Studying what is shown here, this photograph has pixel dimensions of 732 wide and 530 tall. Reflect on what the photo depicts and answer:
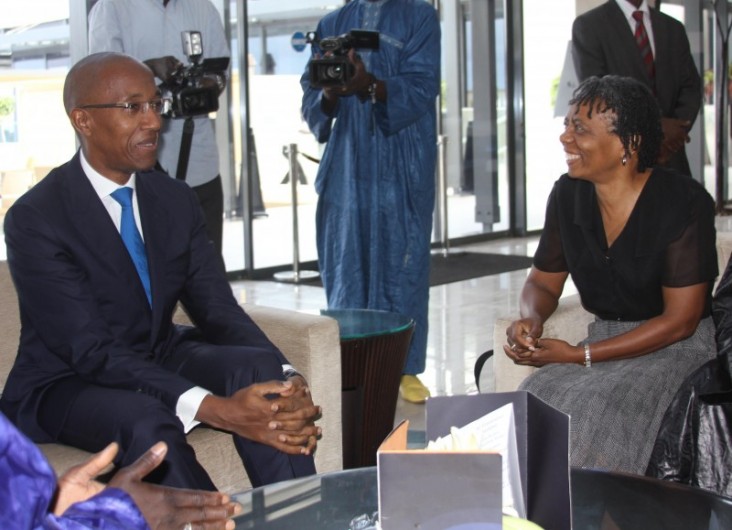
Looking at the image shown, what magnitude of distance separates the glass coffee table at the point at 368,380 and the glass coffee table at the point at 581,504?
1.14 m

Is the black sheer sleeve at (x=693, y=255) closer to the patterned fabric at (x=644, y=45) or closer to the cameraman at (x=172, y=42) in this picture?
the patterned fabric at (x=644, y=45)

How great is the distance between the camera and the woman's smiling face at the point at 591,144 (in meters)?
2.94

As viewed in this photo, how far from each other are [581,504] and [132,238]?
4.63 feet

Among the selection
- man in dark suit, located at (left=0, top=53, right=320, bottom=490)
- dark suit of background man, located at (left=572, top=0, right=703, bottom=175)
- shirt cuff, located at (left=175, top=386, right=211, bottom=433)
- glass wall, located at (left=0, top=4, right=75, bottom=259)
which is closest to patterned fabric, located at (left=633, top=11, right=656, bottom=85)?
dark suit of background man, located at (left=572, top=0, right=703, bottom=175)

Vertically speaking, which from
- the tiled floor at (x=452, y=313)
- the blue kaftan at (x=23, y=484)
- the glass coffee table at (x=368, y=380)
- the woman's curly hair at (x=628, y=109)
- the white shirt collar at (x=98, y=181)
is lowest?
the tiled floor at (x=452, y=313)

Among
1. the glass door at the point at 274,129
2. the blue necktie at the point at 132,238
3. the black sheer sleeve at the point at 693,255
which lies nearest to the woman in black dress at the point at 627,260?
the black sheer sleeve at the point at 693,255

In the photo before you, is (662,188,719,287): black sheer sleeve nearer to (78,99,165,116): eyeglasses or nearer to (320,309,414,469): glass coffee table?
(320,309,414,469): glass coffee table

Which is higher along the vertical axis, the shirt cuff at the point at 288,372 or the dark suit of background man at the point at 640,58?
the dark suit of background man at the point at 640,58

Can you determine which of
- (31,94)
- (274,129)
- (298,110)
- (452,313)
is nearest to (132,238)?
(452,313)

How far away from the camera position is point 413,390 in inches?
176

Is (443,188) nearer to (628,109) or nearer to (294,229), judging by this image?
(294,229)

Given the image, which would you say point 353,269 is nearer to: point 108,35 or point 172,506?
point 108,35

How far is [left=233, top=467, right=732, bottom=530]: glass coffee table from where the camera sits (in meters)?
1.84

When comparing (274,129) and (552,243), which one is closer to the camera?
(552,243)
